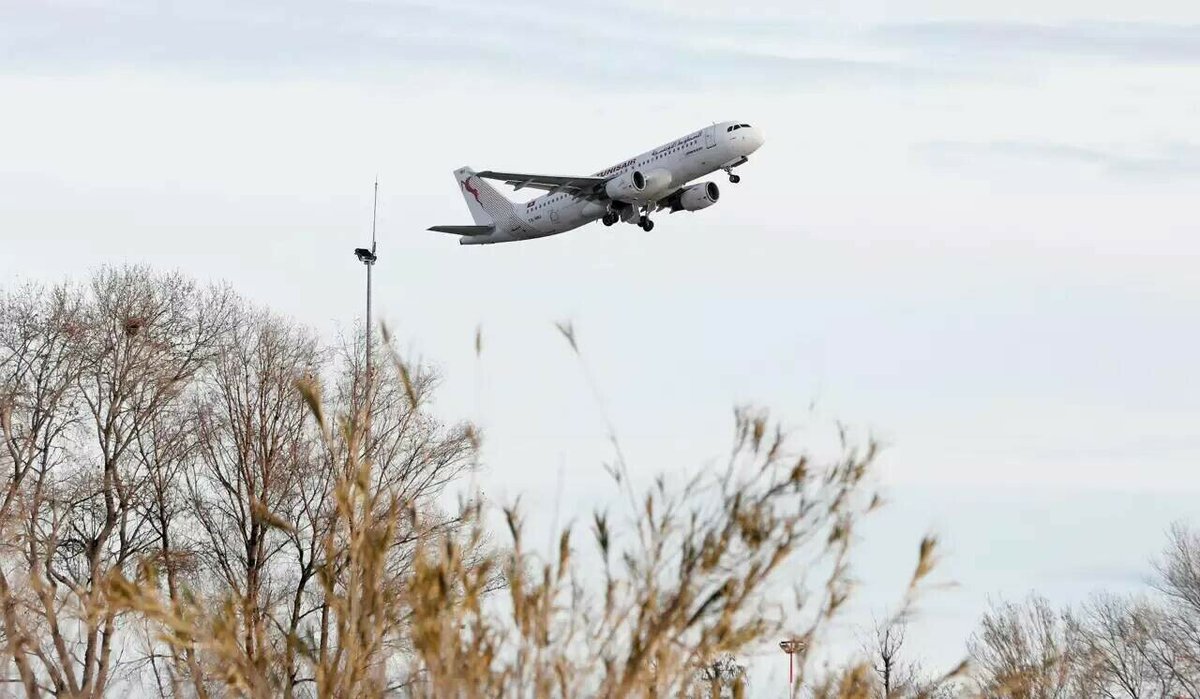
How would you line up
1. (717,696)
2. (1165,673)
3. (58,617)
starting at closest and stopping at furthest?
(717,696) → (58,617) → (1165,673)

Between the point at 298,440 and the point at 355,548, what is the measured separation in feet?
95.4

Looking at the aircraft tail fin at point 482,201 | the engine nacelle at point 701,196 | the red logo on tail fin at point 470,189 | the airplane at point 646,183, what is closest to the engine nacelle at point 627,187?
the airplane at point 646,183

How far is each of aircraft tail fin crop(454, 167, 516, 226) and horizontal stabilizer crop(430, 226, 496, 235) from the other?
2.10 feet

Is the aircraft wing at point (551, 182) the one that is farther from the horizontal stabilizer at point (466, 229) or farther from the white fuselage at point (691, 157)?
the horizontal stabilizer at point (466, 229)

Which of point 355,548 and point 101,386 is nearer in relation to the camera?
point 355,548

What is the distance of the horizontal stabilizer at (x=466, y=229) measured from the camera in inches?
2324

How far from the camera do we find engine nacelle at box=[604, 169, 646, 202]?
157ft

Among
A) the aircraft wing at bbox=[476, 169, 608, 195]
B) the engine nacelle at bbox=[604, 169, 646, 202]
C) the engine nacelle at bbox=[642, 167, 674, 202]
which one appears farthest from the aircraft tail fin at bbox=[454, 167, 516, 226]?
the engine nacelle at bbox=[642, 167, 674, 202]

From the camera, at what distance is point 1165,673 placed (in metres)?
47.1

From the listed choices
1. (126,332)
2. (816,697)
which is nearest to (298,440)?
(126,332)

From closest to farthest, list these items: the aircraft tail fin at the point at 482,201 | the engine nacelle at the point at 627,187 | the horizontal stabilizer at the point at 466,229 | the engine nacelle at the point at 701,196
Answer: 1. the engine nacelle at the point at 627,187
2. the engine nacelle at the point at 701,196
3. the horizontal stabilizer at the point at 466,229
4. the aircraft tail fin at the point at 482,201

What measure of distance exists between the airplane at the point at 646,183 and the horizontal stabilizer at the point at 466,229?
3360 millimetres

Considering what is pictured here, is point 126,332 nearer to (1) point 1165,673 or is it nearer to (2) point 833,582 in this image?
(1) point 1165,673

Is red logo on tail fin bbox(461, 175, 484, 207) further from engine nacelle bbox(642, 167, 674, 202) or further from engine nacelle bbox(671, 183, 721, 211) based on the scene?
engine nacelle bbox(642, 167, 674, 202)
